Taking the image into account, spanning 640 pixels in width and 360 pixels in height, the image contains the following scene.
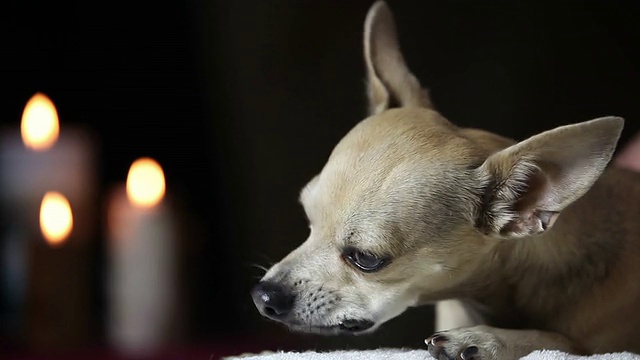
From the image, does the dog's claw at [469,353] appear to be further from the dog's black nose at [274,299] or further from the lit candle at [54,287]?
the lit candle at [54,287]

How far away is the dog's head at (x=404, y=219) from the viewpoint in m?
1.39

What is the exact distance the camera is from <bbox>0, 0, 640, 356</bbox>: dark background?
99.1 inches

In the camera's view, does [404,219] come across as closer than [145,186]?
Yes

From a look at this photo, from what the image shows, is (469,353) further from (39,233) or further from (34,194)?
(34,194)

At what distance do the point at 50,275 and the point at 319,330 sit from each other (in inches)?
49.1

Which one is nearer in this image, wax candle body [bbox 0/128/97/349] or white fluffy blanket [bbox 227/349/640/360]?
white fluffy blanket [bbox 227/349/640/360]

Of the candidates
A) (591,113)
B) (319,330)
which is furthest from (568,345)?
(591,113)

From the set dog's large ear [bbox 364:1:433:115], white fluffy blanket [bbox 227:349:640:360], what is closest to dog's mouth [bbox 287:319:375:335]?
white fluffy blanket [bbox 227:349:640:360]

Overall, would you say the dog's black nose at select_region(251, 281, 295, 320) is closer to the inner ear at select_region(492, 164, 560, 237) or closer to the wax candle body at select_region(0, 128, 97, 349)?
the inner ear at select_region(492, 164, 560, 237)

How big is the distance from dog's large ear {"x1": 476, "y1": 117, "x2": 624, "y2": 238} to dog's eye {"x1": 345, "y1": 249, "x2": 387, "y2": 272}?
0.61ft

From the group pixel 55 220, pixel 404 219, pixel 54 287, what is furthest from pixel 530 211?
pixel 54 287

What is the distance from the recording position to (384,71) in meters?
1.67

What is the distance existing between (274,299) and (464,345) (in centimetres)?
30

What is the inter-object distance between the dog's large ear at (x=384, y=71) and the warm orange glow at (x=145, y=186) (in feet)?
2.78
